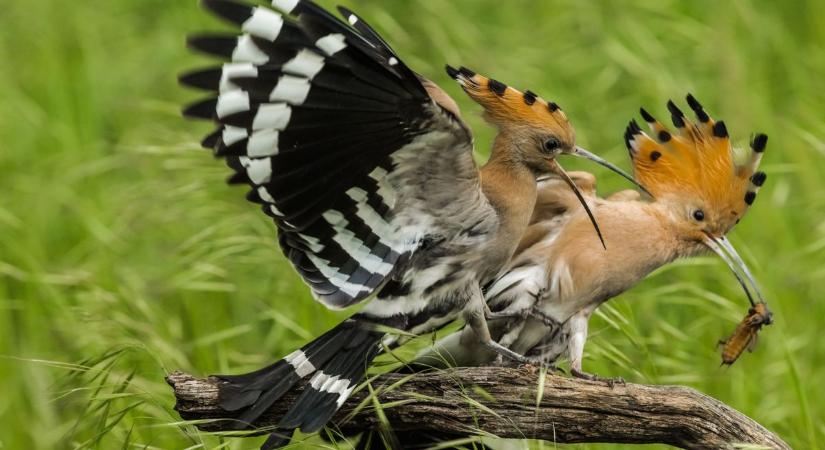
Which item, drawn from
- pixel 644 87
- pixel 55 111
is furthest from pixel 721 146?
pixel 55 111

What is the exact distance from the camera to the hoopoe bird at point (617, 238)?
3.53m

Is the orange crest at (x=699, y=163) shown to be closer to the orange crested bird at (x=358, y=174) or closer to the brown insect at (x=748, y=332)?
the brown insect at (x=748, y=332)

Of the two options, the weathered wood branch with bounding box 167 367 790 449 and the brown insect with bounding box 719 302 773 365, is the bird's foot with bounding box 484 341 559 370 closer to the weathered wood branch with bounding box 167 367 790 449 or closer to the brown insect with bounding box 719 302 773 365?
the weathered wood branch with bounding box 167 367 790 449

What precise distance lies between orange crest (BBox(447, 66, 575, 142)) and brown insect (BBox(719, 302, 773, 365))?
64 cm

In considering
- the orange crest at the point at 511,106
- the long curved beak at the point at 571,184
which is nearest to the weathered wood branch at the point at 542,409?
the long curved beak at the point at 571,184

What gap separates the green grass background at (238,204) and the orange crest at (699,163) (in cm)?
38

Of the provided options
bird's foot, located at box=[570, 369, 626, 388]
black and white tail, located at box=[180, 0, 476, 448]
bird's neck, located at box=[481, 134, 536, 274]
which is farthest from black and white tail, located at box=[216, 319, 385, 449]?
bird's foot, located at box=[570, 369, 626, 388]

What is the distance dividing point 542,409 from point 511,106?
2.09ft

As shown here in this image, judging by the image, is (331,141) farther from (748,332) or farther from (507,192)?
(748,332)

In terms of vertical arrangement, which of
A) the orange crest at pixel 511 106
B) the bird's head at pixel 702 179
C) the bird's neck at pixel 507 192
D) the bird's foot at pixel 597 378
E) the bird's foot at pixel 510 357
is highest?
the bird's head at pixel 702 179

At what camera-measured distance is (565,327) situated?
3.55m

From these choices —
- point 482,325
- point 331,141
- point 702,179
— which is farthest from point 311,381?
point 702,179

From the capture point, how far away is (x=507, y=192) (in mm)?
3363

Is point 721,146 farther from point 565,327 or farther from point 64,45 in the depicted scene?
point 64,45
